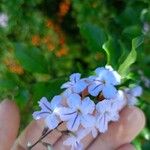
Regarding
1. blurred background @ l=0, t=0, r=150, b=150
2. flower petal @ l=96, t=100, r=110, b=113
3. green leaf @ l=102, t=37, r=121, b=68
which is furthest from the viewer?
blurred background @ l=0, t=0, r=150, b=150

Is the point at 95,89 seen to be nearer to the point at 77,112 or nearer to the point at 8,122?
the point at 77,112

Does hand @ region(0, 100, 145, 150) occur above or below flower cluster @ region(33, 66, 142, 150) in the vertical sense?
below

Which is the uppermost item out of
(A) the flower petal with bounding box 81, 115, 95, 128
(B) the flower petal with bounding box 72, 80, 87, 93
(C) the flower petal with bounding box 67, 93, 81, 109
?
(B) the flower petal with bounding box 72, 80, 87, 93

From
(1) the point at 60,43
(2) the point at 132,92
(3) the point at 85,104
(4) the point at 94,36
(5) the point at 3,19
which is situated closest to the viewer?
(3) the point at 85,104

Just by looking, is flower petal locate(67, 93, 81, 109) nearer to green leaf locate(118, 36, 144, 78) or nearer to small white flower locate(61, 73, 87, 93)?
small white flower locate(61, 73, 87, 93)

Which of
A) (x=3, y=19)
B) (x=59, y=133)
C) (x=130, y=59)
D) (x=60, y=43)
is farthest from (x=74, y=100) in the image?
(x=60, y=43)

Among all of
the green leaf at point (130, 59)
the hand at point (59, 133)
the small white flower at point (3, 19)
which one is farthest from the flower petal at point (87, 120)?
the small white flower at point (3, 19)

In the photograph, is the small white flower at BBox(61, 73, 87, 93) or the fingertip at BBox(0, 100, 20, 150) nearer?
the small white flower at BBox(61, 73, 87, 93)

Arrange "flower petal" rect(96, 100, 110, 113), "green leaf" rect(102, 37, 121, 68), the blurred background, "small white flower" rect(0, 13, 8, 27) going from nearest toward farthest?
"flower petal" rect(96, 100, 110, 113) < "green leaf" rect(102, 37, 121, 68) < the blurred background < "small white flower" rect(0, 13, 8, 27)

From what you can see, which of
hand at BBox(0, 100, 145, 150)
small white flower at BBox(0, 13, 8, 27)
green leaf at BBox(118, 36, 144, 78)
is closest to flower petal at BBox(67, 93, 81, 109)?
green leaf at BBox(118, 36, 144, 78)
